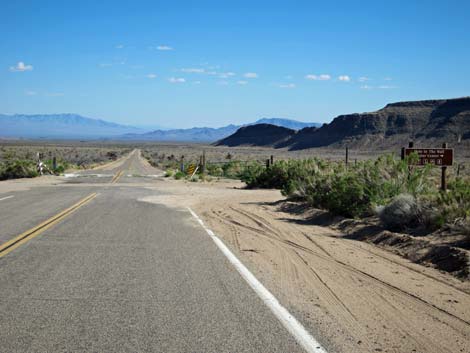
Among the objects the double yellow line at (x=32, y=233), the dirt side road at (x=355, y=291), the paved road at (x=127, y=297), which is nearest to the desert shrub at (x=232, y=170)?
the double yellow line at (x=32, y=233)

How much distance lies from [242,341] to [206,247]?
5.49 meters

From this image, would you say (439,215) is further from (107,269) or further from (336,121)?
(336,121)

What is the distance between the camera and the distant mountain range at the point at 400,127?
4313 inches

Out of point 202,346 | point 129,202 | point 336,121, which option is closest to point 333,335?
point 202,346

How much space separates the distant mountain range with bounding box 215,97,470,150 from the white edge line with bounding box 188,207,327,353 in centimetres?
9948

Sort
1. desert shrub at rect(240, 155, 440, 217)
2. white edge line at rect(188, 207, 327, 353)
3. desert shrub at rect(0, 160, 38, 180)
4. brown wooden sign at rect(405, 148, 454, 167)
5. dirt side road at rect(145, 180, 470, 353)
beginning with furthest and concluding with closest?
desert shrub at rect(0, 160, 38, 180)
brown wooden sign at rect(405, 148, 454, 167)
desert shrub at rect(240, 155, 440, 217)
dirt side road at rect(145, 180, 470, 353)
white edge line at rect(188, 207, 327, 353)

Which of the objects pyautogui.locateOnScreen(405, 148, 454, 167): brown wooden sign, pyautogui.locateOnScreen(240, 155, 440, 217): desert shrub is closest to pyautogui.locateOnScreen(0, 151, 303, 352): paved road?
pyautogui.locateOnScreen(240, 155, 440, 217): desert shrub

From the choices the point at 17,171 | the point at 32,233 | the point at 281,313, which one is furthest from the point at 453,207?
the point at 17,171

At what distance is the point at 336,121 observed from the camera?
152 meters

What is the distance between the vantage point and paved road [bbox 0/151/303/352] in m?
5.68

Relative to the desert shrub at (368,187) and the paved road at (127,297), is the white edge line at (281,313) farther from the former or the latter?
the desert shrub at (368,187)

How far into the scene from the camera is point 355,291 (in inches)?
308

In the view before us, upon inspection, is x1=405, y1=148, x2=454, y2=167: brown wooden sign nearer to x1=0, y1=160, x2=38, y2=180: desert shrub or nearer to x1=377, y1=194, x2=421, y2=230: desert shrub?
x1=377, y1=194, x2=421, y2=230: desert shrub

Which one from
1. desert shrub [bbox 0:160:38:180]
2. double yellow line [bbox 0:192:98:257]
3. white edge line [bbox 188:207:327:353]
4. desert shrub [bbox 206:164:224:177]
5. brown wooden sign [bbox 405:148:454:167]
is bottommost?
desert shrub [bbox 206:164:224:177]
